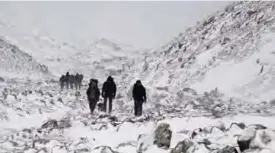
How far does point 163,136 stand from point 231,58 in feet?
78.0

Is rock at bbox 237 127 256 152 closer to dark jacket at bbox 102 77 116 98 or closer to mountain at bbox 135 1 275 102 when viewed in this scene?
dark jacket at bbox 102 77 116 98

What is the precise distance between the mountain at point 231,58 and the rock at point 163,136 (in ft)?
44.8

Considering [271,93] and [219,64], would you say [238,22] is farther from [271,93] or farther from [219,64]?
[271,93]

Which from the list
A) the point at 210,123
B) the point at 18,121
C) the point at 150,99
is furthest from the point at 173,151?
the point at 150,99

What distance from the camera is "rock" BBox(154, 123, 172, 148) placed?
9.85 m

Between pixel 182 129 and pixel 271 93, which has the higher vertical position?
pixel 271 93

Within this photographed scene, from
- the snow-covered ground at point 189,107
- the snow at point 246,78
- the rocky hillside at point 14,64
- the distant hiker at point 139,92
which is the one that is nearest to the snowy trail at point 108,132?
the snow-covered ground at point 189,107

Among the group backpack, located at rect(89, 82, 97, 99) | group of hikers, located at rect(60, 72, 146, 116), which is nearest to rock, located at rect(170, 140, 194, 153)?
group of hikers, located at rect(60, 72, 146, 116)

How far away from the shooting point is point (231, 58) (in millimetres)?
32812

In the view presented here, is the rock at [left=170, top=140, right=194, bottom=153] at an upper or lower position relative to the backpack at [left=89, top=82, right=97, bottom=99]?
lower

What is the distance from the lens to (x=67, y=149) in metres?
11.0

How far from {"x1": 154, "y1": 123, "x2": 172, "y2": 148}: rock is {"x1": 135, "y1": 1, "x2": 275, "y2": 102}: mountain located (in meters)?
13.7

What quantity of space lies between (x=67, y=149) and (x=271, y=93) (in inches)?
580

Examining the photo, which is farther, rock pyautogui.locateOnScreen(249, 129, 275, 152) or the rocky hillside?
the rocky hillside
